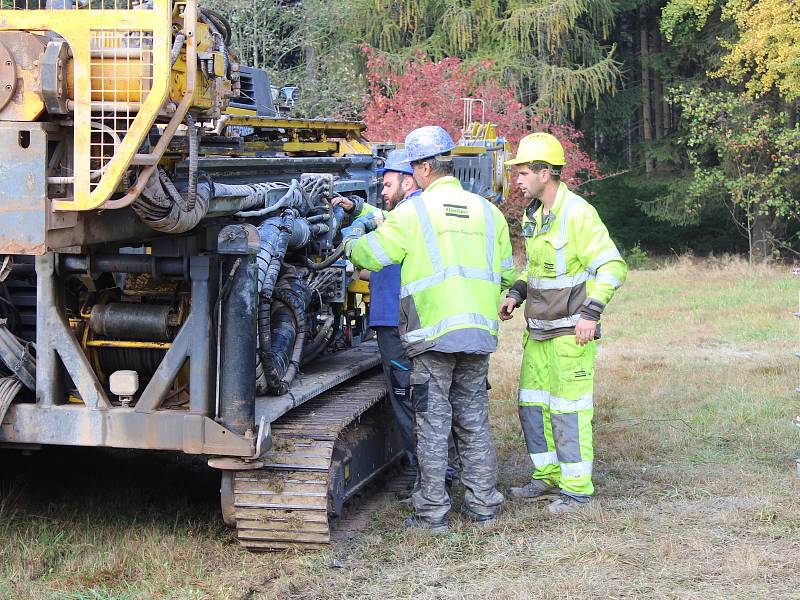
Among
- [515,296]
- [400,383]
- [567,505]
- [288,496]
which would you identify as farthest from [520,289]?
[288,496]

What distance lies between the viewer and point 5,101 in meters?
4.66

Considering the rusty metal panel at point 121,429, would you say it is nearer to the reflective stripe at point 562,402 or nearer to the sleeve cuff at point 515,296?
the reflective stripe at point 562,402

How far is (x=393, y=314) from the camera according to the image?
7156mm

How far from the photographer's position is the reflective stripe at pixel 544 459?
7.03 meters

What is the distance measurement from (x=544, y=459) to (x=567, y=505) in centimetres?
37

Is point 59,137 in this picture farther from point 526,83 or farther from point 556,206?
point 526,83

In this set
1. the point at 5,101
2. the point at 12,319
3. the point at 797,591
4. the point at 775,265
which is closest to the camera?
the point at 5,101

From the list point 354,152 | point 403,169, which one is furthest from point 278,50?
point 403,169

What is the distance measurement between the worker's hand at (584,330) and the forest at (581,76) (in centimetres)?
1466

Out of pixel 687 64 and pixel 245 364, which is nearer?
pixel 245 364

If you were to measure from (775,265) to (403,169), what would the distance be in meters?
17.9

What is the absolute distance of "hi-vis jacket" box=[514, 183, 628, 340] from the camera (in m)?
6.65

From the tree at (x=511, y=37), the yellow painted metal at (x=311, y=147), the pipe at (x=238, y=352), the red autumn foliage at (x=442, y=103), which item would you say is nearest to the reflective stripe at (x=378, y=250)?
the pipe at (x=238, y=352)

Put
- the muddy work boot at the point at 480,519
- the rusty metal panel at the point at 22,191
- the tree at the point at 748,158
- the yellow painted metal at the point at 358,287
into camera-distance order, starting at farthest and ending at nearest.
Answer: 1. the tree at the point at 748,158
2. the yellow painted metal at the point at 358,287
3. the muddy work boot at the point at 480,519
4. the rusty metal panel at the point at 22,191
